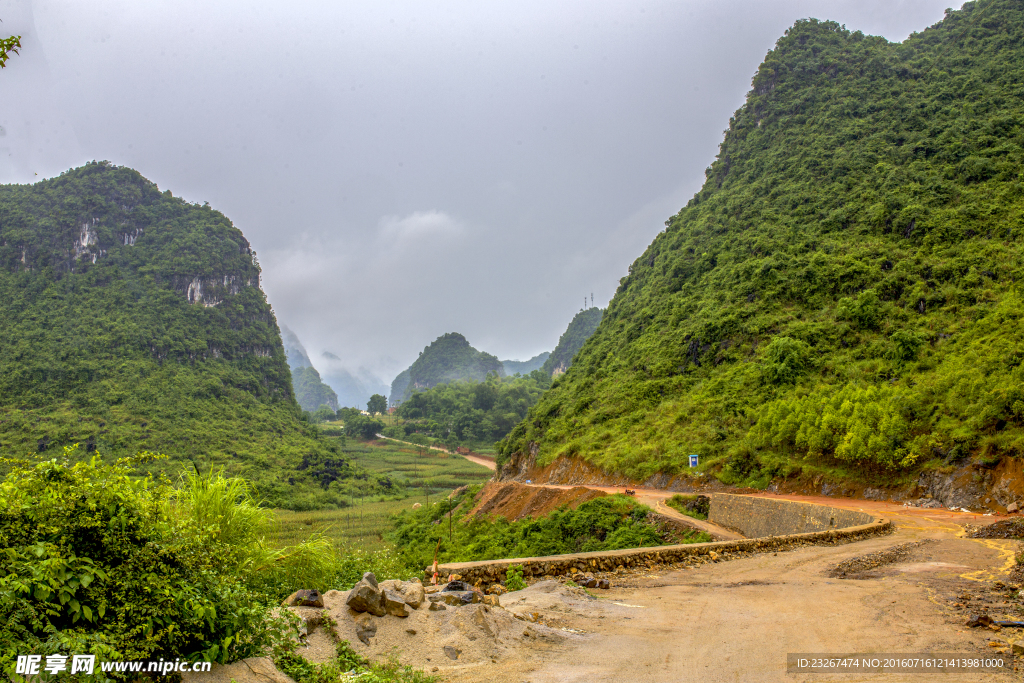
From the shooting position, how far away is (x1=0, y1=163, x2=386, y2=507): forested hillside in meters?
58.3

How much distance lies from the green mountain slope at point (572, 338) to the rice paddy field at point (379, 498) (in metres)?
51.5

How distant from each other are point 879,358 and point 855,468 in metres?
8.45

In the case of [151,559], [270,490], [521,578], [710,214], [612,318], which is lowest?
[270,490]

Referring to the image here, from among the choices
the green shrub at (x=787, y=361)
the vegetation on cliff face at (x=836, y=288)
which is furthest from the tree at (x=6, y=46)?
the green shrub at (x=787, y=361)

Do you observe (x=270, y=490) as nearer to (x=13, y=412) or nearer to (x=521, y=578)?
(x=13, y=412)

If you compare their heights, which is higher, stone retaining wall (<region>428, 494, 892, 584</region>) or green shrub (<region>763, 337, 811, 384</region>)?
green shrub (<region>763, 337, 811, 384</region>)

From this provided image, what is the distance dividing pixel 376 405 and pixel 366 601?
125m

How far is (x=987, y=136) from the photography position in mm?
37188

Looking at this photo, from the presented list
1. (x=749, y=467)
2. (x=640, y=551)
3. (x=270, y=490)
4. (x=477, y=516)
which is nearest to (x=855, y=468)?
(x=749, y=467)

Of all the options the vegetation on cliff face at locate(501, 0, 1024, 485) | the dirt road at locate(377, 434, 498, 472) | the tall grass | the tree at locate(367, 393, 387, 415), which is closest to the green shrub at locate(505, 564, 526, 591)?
the tall grass

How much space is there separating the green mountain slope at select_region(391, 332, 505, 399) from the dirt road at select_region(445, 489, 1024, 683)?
159 meters

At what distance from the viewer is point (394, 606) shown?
5.57m

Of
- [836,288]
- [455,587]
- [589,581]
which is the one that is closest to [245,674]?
[455,587]

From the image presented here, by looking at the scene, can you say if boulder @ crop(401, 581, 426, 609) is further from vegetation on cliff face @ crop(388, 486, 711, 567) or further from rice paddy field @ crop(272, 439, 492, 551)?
vegetation on cliff face @ crop(388, 486, 711, 567)
